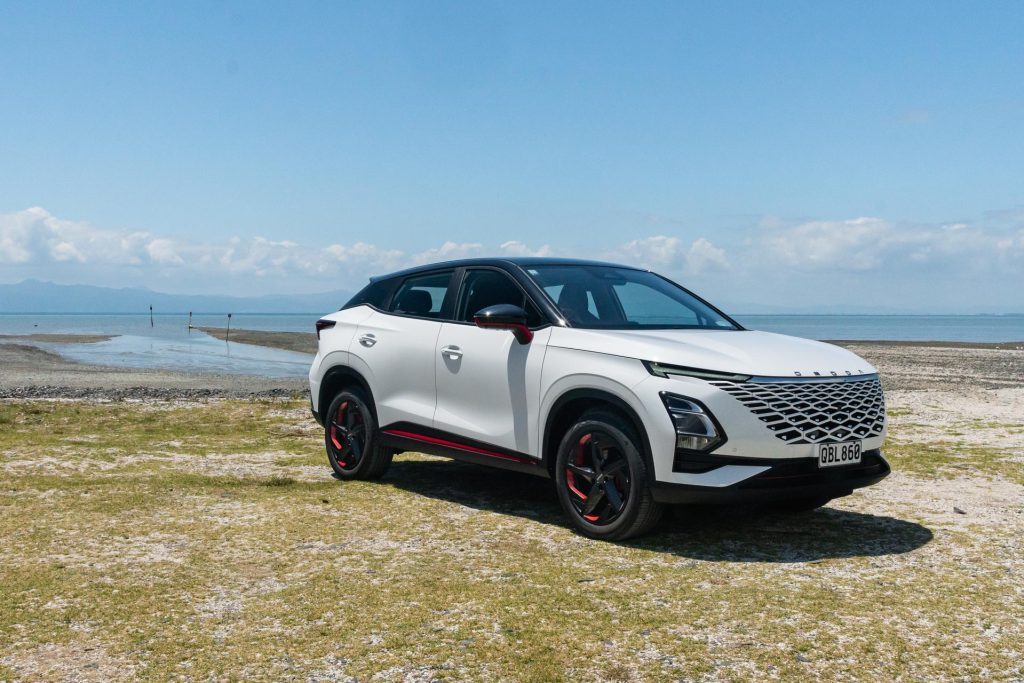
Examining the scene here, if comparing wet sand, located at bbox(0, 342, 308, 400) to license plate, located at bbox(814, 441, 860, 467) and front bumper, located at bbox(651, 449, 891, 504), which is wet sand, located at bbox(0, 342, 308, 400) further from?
license plate, located at bbox(814, 441, 860, 467)

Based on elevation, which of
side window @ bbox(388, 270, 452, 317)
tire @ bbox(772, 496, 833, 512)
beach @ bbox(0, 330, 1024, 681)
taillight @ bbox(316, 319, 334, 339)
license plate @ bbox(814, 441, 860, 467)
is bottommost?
beach @ bbox(0, 330, 1024, 681)

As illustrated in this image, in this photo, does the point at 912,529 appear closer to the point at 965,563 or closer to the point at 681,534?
the point at 965,563

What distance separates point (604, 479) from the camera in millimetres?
5691

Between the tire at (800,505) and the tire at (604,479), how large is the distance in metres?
1.52

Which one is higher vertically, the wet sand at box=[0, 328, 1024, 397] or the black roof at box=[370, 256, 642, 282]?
the black roof at box=[370, 256, 642, 282]

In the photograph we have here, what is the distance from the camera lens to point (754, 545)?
5734mm

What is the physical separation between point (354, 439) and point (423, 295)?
4.80 feet

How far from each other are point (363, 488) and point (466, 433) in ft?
4.86

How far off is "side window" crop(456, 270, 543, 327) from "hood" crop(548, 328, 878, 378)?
0.66 meters

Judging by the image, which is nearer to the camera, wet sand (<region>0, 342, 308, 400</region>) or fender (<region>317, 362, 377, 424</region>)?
fender (<region>317, 362, 377, 424</region>)

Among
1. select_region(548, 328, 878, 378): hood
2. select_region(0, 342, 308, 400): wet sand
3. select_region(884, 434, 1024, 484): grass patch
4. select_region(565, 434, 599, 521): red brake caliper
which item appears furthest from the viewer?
select_region(0, 342, 308, 400): wet sand

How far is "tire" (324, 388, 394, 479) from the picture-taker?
25.1 feet

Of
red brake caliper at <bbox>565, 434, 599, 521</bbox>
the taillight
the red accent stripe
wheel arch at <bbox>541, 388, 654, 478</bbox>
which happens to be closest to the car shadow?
red brake caliper at <bbox>565, 434, 599, 521</bbox>

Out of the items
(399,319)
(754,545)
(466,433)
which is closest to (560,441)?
(466,433)
